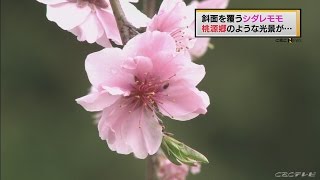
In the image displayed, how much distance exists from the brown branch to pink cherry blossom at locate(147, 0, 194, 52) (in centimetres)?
3

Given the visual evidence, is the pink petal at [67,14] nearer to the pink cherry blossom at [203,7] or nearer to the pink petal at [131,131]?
the pink petal at [131,131]

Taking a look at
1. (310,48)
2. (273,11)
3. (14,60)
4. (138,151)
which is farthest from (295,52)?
(138,151)

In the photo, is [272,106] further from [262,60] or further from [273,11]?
[273,11]

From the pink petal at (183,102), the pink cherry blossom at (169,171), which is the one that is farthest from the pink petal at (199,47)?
the pink petal at (183,102)

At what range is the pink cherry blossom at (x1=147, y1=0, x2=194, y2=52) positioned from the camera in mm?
1162

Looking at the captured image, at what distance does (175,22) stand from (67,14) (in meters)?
0.16

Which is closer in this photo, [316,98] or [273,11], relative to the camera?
[273,11]

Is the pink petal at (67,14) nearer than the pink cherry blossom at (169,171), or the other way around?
the pink petal at (67,14)

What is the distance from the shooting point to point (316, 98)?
172 inches

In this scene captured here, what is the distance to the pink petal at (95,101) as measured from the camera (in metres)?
1.11

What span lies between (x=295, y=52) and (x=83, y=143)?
54.4 inches
